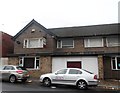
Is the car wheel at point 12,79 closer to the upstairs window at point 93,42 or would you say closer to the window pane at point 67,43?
the window pane at point 67,43

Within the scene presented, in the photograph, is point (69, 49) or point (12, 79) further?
point (69, 49)

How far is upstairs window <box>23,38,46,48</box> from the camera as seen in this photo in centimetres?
2519

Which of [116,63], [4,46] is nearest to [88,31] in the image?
[116,63]

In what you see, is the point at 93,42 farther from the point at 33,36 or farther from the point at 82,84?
the point at 82,84

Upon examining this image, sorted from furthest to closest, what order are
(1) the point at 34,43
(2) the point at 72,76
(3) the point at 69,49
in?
(1) the point at 34,43
(3) the point at 69,49
(2) the point at 72,76

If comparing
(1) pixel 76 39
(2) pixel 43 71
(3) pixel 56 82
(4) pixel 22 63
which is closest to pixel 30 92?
(3) pixel 56 82

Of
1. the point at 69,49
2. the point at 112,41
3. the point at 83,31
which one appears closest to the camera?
the point at 112,41

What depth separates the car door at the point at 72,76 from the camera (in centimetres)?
1477

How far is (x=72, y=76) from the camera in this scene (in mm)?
14938

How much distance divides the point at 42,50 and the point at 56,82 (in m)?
10.1

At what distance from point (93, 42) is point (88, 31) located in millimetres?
2370

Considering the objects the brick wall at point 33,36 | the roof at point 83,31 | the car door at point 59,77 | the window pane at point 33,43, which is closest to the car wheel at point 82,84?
the car door at point 59,77

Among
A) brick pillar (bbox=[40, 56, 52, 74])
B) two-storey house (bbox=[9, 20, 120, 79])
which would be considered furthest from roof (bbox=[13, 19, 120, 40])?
brick pillar (bbox=[40, 56, 52, 74])

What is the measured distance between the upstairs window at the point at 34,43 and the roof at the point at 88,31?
2.44m
